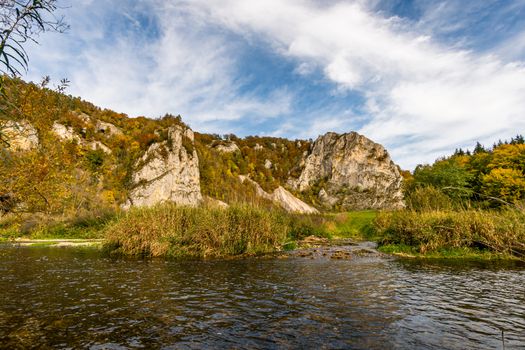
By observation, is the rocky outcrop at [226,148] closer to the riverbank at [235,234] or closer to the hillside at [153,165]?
the hillside at [153,165]

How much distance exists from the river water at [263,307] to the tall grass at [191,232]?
427cm

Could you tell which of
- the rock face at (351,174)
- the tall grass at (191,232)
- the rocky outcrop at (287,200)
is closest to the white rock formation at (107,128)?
the rocky outcrop at (287,200)

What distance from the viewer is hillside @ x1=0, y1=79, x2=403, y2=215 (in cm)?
945

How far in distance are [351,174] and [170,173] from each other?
75263mm

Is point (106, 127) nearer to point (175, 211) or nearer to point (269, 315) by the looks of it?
point (175, 211)

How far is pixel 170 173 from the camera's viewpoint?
67000 mm

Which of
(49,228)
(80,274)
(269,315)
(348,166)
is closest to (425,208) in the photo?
(269,315)

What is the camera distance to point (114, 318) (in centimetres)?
968

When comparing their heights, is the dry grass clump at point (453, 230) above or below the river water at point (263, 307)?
above

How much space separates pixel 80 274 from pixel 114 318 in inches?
333

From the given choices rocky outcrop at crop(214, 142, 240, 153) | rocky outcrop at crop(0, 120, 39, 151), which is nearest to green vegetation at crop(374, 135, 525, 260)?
rocky outcrop at crop(0, 120, 39, 151)

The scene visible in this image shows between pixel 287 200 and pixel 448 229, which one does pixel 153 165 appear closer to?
pixel 287 200

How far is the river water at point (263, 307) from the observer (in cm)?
797

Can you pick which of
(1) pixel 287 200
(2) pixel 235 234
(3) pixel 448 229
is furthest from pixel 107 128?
Result: (3) pixel 448 229
